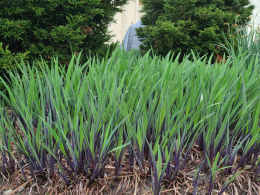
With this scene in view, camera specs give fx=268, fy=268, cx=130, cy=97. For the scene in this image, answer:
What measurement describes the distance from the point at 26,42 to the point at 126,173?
2.08m

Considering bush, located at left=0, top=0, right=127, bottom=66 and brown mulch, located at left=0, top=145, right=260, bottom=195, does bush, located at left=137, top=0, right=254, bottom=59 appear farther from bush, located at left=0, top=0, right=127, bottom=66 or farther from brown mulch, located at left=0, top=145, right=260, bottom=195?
brown mulch, located at left=0, top=145, right=260, bottom=195

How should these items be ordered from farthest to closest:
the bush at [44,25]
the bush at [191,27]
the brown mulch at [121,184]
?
the bush at [191,27]
the bush at [44,25]
the brown mulch at [121,184]

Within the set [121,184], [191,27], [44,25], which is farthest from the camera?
[191,27]

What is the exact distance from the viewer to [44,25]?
115 inches

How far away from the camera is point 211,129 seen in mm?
1101

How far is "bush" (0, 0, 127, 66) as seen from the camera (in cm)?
253

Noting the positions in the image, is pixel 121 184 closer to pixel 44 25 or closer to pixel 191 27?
pixel 44 25

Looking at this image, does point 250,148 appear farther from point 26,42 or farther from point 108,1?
point 108,1

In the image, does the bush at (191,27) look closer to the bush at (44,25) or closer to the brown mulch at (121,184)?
the bush at (44,25)

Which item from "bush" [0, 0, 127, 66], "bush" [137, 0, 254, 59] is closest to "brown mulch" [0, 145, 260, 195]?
"bush" [0, 0, 127, 66]

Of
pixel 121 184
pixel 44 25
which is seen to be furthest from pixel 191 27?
pixel 121 184

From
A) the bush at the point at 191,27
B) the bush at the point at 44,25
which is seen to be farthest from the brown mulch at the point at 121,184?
the bush at the point at 191,27

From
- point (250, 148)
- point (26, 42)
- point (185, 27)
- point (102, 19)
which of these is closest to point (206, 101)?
point (250, 148)

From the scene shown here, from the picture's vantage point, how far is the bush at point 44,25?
99.7 inches
